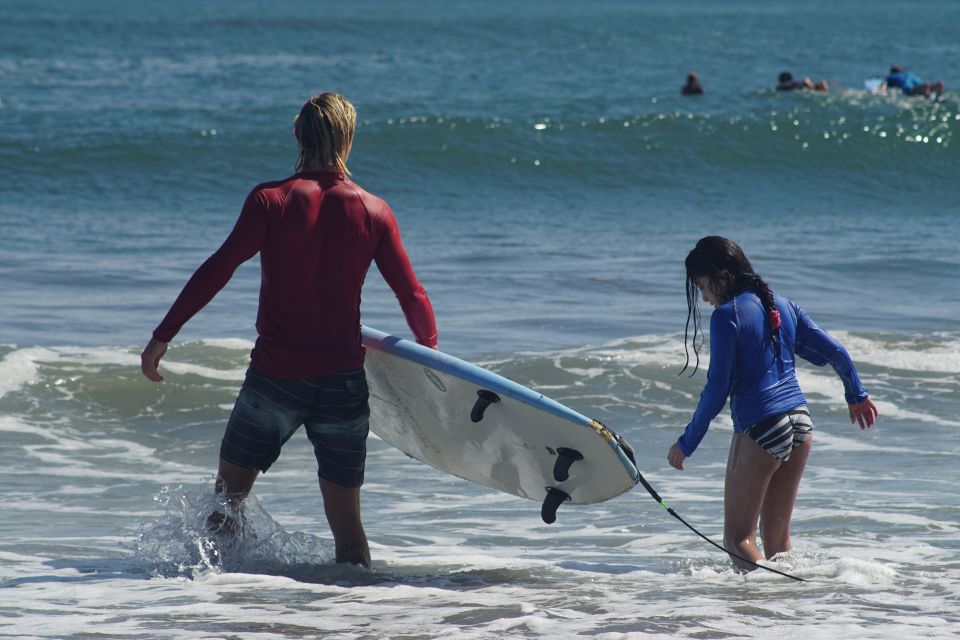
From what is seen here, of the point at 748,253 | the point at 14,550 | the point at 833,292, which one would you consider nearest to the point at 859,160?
the point at 748,253

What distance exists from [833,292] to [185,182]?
34.9 ft

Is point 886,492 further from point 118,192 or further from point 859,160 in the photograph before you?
point 859,160

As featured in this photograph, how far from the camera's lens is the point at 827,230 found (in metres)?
16.9

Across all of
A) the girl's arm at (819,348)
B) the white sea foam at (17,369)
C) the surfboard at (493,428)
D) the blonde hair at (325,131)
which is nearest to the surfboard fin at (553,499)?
the surfboard at (493,428)

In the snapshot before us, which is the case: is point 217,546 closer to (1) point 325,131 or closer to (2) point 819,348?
(1) point 325,131

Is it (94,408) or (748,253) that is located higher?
(748,253)

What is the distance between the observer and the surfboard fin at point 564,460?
4.57 meters

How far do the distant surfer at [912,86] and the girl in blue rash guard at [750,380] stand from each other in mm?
24287

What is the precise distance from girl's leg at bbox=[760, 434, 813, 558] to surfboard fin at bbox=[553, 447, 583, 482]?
0.70 meters

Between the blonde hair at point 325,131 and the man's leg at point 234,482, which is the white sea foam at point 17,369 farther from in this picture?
the blonde hair at point 325,131

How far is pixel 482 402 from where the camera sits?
4605 millimetres

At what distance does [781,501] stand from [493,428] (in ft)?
3.49

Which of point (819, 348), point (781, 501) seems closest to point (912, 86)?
point (819, 348)

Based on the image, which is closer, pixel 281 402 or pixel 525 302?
pixel 281 402
